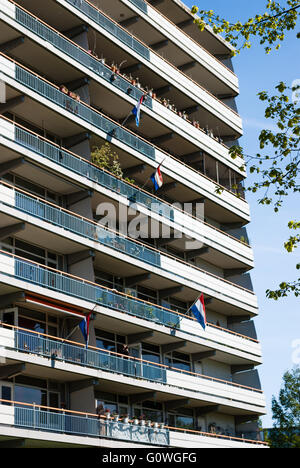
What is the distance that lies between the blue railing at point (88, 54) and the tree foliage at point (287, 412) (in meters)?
41.3

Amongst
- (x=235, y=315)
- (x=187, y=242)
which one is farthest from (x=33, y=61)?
(x=235, y=315)

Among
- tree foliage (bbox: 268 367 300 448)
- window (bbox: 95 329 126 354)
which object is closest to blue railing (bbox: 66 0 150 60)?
window (bbox: 95 329 126 354)

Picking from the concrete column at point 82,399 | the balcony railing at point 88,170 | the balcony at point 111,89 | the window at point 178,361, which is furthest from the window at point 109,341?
the balcony at point 111,89

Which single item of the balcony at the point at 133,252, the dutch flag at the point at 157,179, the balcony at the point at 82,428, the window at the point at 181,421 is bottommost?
the balcony at the point at 82,428

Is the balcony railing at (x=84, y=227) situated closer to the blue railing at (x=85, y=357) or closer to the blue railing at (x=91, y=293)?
the blue railing at (x=91, y=293)

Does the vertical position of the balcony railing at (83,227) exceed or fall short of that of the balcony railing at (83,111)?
it falls short

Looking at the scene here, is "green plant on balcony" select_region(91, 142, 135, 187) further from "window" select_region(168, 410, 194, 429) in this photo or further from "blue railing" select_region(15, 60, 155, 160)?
"window" select_region(168, 410, 194, 429)

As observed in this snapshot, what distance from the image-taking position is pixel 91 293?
32.7 m

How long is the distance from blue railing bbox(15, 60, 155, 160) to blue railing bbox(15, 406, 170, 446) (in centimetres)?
1367

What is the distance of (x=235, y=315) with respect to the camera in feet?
156

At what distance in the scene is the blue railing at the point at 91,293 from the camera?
97.1 ft

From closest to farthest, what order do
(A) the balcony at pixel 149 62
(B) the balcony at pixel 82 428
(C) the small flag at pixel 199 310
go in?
(B) the balcony at pixel 82 428
(A) the balcony at pixel 149 62
(C) the small flag at pixel 199 310

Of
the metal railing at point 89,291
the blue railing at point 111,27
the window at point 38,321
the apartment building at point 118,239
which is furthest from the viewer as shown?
the blue railing at point 111,27
